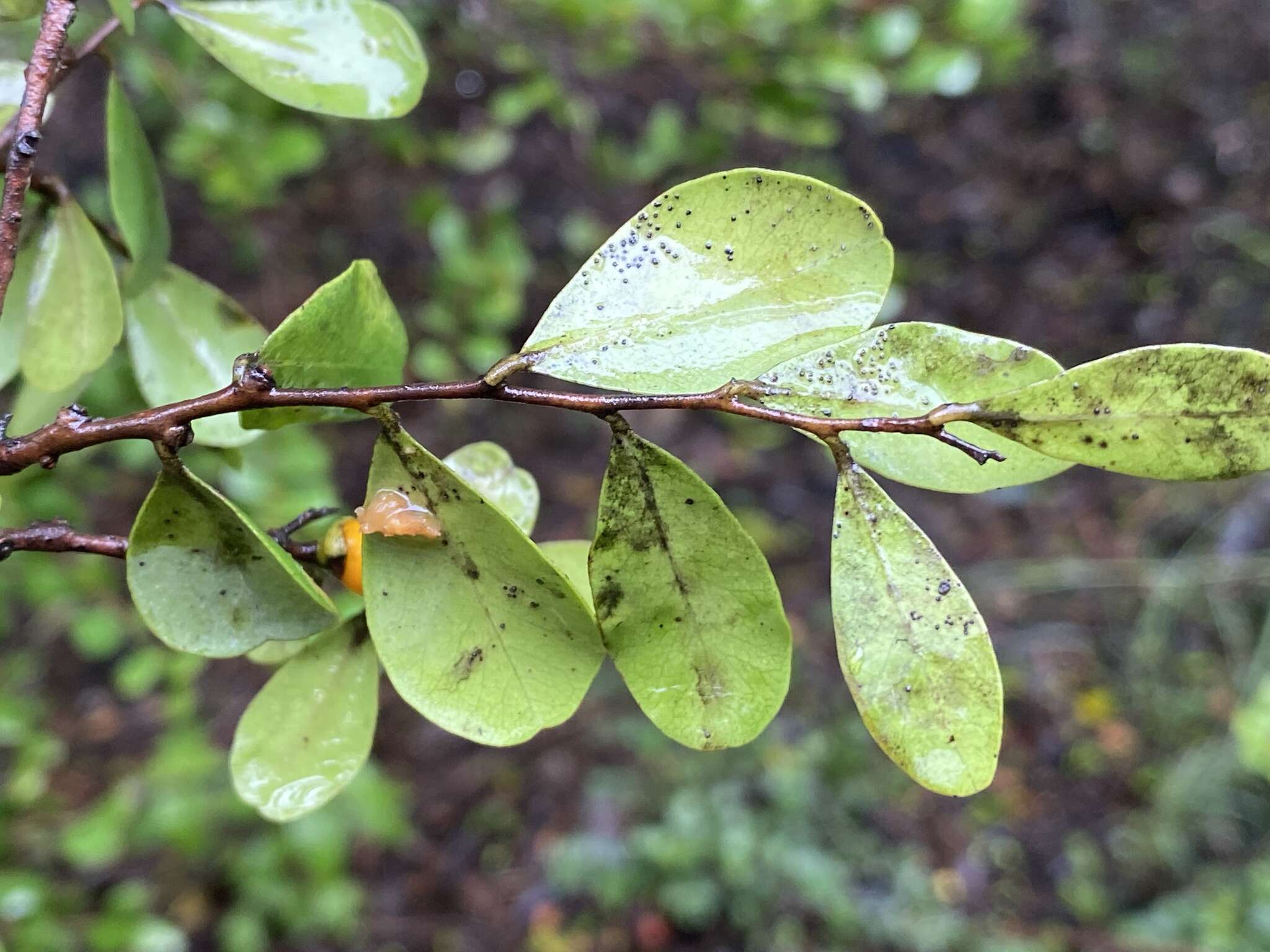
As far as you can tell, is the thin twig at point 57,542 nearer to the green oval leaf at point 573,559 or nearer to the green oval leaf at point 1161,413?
the green oval leaf at point 573,559

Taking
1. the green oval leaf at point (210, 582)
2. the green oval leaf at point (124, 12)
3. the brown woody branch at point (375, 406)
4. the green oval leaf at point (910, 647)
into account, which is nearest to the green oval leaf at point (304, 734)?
the green oval leaf at point (210, 582)

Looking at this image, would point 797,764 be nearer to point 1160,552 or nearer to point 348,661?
point 1160,552

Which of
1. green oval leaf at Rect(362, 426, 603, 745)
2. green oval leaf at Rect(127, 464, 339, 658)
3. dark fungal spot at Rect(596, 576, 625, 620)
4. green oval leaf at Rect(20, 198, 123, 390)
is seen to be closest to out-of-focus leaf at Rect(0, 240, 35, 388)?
green oval leaf at Rect(20, 198, 123, 390)

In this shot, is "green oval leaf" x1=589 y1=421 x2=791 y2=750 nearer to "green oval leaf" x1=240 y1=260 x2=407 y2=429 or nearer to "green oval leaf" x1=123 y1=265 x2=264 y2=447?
"green oval leaf" x1=240 y1=260 x2=407 y2=429

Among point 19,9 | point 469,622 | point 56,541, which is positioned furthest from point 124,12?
point 469,622

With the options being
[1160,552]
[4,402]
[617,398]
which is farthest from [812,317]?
[1160,552]
